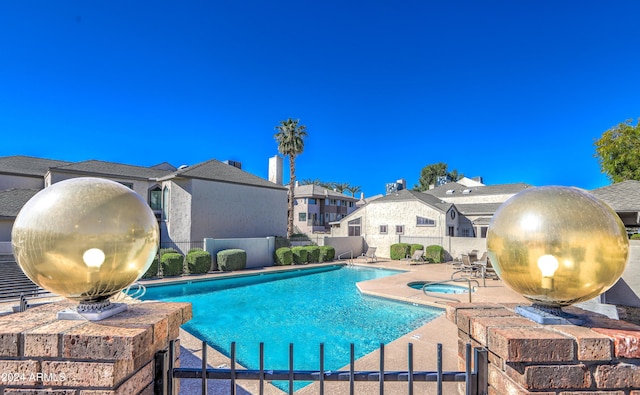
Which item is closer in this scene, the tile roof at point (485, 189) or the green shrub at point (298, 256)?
the green shrub at point (298, 256)

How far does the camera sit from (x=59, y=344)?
1540mm

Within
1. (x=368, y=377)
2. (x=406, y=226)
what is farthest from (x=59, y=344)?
(x=406, y=226)

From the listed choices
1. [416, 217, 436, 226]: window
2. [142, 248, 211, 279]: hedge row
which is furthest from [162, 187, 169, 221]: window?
[416, 217, 436, 226]: window

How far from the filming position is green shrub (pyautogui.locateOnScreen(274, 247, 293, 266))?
20.7m

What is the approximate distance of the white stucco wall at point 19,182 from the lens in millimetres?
20297

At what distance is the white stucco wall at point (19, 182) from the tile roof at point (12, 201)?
2072 mm

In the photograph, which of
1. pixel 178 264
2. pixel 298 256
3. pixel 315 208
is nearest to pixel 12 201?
pixel 178 264

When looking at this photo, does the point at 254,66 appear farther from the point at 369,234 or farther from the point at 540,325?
the point at 540,325

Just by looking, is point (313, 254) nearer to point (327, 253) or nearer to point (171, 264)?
point (327, 253)

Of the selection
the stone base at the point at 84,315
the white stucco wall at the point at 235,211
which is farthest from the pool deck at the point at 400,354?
the white stucco wall at the point at 235,211

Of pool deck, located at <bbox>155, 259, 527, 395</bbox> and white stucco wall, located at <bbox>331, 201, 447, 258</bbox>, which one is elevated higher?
white stucco wall, located at <bbox>331, 201, 447, 258</bbox>

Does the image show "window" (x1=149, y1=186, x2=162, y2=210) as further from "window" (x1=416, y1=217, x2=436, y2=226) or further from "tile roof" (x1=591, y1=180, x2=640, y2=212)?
"tile roof" (x1=591, y1=180, x2=640, y2=212)

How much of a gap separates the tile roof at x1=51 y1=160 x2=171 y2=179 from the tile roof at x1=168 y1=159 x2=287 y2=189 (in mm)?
2480

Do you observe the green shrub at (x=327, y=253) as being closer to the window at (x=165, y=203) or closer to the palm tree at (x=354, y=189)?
the window at (x=165, y=203)
